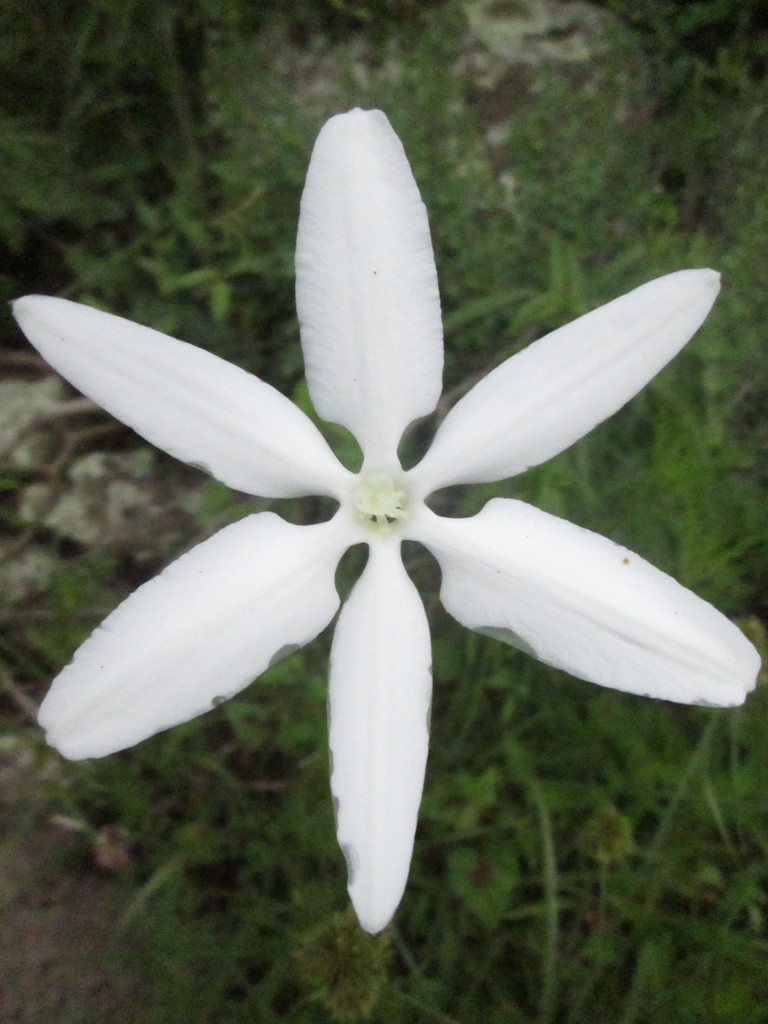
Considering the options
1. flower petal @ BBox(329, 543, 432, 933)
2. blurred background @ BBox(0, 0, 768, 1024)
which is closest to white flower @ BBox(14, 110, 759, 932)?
flower petal @ BBox(329, 543, 432, 933)

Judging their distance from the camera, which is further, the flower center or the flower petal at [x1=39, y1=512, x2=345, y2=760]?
the flower center

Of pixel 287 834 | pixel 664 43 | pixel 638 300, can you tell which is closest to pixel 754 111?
pixel 664 43

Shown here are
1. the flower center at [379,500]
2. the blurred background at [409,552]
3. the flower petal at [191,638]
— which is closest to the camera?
the flower petal at [191,638]

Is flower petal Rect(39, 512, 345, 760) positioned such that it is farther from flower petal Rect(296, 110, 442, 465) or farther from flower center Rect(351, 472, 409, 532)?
flower petal Rect(296, 110, 442, 465)

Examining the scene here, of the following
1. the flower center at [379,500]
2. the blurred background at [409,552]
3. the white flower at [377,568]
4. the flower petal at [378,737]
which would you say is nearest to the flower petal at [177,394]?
the white flower at [377,568]

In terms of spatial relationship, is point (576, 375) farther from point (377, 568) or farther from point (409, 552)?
point (409, 552)

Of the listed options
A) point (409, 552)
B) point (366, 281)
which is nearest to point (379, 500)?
point (366, 281)

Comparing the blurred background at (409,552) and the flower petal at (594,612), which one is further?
the blurred background at (409,552)

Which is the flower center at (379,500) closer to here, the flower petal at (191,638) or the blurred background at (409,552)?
the flower petal at (191,638)
